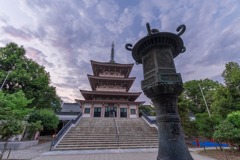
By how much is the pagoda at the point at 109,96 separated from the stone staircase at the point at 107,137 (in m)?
5.20

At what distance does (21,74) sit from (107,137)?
43.4 ft

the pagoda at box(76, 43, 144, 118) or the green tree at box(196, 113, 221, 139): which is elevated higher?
the pagoda at box(76, 43, 144, 118)

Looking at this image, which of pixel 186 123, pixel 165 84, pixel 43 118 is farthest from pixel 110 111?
pixel 165 84

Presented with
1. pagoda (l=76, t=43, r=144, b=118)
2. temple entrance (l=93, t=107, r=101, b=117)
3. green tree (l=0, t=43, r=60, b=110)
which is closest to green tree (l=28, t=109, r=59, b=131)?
green tree (l=0, t=43, r=60, b=110)

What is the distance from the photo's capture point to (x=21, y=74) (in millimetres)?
15312

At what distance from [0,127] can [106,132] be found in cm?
899

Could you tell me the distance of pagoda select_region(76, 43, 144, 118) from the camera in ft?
67.4

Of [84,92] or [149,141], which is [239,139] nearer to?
[149,141]

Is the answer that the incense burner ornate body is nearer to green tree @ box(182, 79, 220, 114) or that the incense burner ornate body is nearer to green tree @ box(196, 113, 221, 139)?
green tree @ box(196, 113, 221, 139)

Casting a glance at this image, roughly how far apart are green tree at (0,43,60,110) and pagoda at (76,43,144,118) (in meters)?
6.03

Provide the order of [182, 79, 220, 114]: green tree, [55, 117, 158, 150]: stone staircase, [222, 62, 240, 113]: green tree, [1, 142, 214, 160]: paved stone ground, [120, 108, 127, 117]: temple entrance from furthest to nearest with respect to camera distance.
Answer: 1. [182, 79, 220, 114]: green tree
2. [120, 108, 127, 117]: temple entrance
3. [222, 62, 240, 113]: green tree
4. [55, 117, 158, 150]: stone staircase
5. [1, 142, 214, 160]: paved stone ground

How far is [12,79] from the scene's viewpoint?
1495 centimetres

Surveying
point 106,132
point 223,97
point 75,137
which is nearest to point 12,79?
point 75,137

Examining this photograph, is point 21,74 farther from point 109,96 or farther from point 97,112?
point 109,96
